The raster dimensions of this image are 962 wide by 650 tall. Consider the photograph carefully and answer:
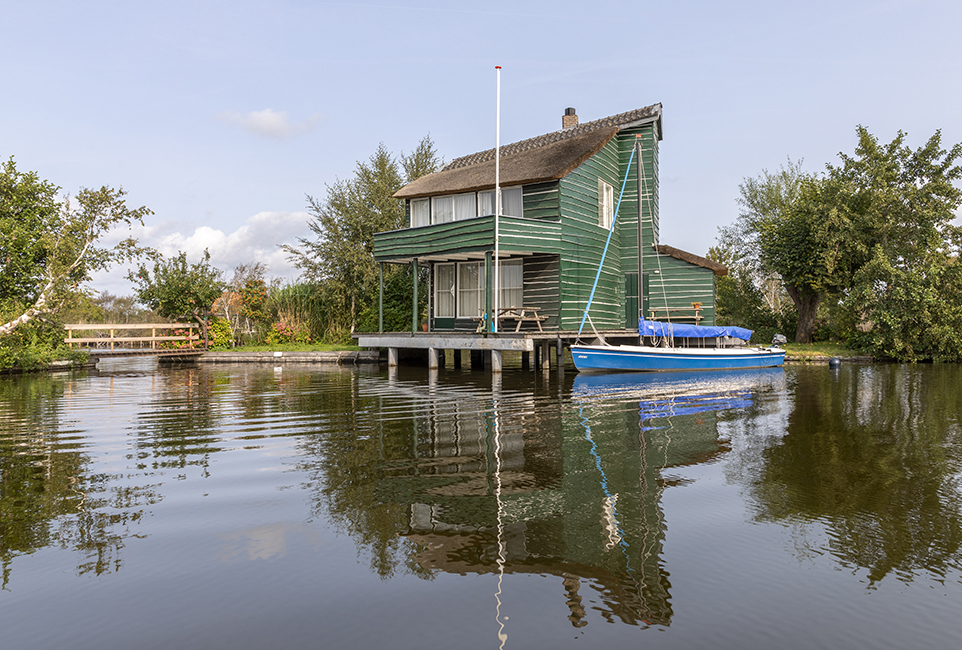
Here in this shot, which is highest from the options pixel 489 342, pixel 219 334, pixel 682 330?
pixel 219 334

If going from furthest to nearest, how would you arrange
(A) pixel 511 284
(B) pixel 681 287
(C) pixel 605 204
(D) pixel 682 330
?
(B) pixel 681 287 → (C) pixel 605 204 → (A) pixel 511 284 → (D) pixel 682 330

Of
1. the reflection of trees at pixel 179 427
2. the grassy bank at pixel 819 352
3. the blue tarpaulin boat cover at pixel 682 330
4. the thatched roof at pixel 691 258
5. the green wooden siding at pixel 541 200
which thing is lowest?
the reflection of trees at pixel 179 427

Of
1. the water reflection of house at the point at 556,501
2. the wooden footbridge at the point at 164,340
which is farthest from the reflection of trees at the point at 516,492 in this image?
the wooden footbridge at the point at 164,340

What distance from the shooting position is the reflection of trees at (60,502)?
4398 millimetres

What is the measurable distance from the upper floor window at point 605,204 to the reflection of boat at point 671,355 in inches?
211

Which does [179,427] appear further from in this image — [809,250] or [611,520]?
[809,250]

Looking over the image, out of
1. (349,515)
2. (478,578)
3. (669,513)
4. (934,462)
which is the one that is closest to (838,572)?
(669,513)

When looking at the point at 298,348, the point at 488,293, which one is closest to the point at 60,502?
the point at 488,293

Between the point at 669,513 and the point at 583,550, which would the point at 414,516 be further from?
the point at 669,513

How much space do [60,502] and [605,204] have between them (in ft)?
70.0

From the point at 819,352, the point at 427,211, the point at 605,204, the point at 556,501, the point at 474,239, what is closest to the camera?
the point at 556,501

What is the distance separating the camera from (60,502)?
5.44 meters

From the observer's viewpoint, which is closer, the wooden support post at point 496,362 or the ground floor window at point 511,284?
the wooden support post at point 496,362

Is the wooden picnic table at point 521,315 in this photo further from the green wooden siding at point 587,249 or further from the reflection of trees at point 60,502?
the reflection of trees at point 60,502
